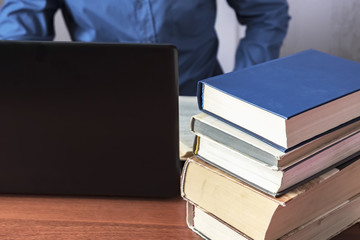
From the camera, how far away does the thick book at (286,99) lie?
0.57m

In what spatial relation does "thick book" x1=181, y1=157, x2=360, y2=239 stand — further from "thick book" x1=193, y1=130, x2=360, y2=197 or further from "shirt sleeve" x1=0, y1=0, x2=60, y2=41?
"shirt sleeve" x1=0, y1=0, x2=60, y2=41

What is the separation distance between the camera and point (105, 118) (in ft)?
2.35

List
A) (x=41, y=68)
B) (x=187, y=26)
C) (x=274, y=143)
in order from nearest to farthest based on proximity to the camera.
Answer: (x=274, y=143)
(x=41, y=68)
(x=187, y=26)

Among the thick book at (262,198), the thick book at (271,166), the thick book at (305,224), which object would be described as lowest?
the thick book at (305,224)

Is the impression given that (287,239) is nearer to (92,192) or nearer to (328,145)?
(328,145)

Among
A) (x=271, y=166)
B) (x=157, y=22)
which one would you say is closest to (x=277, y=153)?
(x=271, y=166)

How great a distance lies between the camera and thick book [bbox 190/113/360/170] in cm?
58

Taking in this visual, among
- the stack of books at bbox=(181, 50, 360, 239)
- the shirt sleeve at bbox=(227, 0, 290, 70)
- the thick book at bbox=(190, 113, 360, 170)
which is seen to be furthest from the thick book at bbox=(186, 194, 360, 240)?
the shirt sleeve at bbox=(227, 0, 290, 70)

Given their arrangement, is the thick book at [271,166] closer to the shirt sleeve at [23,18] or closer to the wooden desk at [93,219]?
the wooden desk at [93,219]

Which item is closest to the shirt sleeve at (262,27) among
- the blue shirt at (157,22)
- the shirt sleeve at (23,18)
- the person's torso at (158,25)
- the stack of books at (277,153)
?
the blue shirt at (157,22)

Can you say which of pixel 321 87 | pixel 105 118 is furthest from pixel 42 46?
pixel 321 87

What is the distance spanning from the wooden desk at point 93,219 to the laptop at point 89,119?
0.02m

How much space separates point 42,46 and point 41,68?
3 cm

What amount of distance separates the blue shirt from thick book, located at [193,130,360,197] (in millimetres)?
1004
